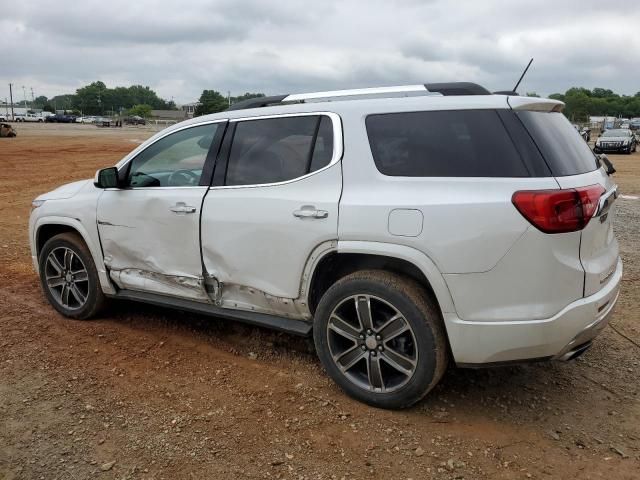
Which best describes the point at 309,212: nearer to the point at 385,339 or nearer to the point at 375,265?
the point at 375,265

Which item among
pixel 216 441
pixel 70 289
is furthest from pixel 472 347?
pixel 70 289

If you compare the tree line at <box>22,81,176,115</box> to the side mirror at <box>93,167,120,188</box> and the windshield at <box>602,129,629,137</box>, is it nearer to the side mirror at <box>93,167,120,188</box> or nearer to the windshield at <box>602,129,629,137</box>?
the windshield at <box>602,129,629,137</box>

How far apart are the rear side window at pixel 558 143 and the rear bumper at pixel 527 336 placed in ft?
2.34

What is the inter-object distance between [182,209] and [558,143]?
249cm

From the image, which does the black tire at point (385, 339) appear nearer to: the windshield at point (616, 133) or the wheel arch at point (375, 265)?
the wheel arch at point (375, 265)

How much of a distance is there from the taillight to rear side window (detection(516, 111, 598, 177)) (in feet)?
0.48

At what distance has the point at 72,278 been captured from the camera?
500 cm

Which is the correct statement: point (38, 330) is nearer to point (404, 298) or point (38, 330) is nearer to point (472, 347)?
point (404, 298)

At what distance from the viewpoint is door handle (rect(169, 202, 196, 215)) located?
13.3 feet

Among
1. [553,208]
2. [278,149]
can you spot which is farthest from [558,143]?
[278,149]

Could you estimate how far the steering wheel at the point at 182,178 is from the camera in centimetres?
426

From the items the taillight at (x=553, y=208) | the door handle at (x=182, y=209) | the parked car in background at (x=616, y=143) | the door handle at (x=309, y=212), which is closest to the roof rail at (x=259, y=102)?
the door handle at (x=182, y=209)

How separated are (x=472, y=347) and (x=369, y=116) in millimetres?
1494

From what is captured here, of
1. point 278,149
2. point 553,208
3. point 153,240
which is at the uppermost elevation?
point 278,149
